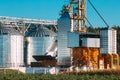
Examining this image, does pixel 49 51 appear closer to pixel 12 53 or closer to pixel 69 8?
pixel 12 53

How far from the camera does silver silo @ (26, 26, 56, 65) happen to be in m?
75.9

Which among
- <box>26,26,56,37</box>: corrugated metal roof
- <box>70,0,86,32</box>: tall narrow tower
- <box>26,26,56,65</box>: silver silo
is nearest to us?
<box>70,0,86,32</box>: tall narrow tower

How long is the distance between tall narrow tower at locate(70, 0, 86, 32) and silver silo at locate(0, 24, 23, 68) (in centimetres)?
1090

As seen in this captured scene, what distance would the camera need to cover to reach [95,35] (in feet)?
196

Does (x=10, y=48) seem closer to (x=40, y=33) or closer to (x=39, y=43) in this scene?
(x=39, y=43)

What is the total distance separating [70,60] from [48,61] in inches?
151

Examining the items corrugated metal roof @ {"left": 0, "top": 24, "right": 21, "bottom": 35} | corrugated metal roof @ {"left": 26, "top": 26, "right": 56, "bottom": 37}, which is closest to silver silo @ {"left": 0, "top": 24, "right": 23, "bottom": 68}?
corrugated metal roof @ {"left": 0, "top": 24, "right": 21, "bottom": 35}

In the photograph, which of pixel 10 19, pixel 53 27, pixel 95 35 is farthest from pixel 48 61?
pixel 53 27

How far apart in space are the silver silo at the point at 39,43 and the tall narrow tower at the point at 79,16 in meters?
11.8

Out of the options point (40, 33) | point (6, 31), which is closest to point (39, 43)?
point (40, 33)

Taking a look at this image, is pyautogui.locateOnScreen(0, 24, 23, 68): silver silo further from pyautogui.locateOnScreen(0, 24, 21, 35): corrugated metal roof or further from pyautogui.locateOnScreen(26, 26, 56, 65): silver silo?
pyautogui.locateOnScreen(26, 26, 56, 65): silver silo

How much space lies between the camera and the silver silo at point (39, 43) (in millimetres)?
75938

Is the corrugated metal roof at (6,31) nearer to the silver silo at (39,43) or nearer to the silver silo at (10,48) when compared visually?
the silver silo at (10,48)

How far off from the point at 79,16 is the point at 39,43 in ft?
44.1
